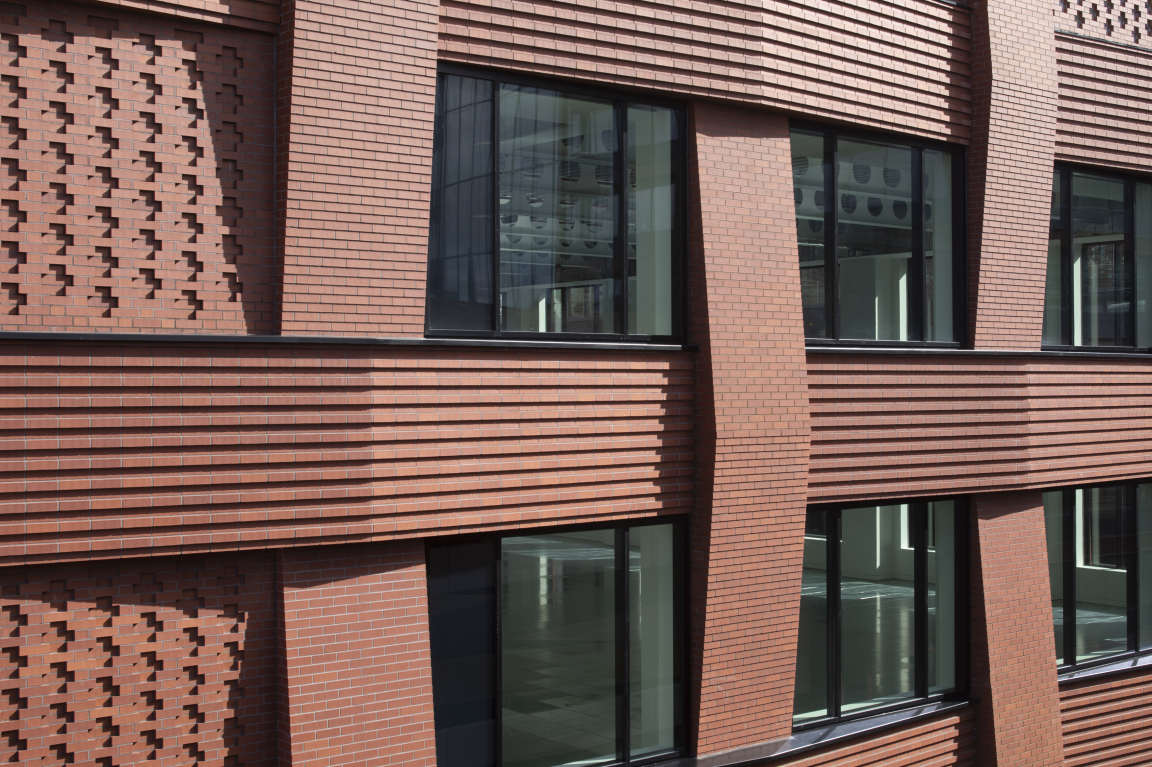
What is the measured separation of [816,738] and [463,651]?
3.95 meters

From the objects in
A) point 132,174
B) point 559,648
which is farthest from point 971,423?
point 132,174

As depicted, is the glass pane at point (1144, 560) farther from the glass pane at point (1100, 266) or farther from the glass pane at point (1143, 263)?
the glass pane at point (1100, 266)

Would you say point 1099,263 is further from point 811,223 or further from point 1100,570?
point 811,223

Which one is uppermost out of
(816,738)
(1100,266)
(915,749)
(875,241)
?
(1100,266)

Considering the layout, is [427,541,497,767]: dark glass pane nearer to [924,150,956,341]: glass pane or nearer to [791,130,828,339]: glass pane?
[791,130,828,339]: glass pane

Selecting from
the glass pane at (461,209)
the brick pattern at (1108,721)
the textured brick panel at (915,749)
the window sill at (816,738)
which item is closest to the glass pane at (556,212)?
the glass pane at (461,209)

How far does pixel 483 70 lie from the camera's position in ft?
26.4

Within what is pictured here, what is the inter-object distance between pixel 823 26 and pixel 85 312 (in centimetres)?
698

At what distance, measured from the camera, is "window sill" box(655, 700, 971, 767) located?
9.13m

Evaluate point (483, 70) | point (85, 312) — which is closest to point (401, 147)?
point (483, 70)

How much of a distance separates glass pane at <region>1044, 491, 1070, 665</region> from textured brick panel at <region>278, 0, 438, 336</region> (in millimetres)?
8852

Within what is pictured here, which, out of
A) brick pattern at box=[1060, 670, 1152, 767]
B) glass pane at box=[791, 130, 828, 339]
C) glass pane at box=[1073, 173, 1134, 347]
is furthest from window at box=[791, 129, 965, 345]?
brick pattern at box=[1060, 670, 1152, 767]

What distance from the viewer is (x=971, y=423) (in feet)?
36.7

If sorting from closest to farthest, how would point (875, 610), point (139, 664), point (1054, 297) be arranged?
point (139, 664), point (875, 610), point (1054, 297)
